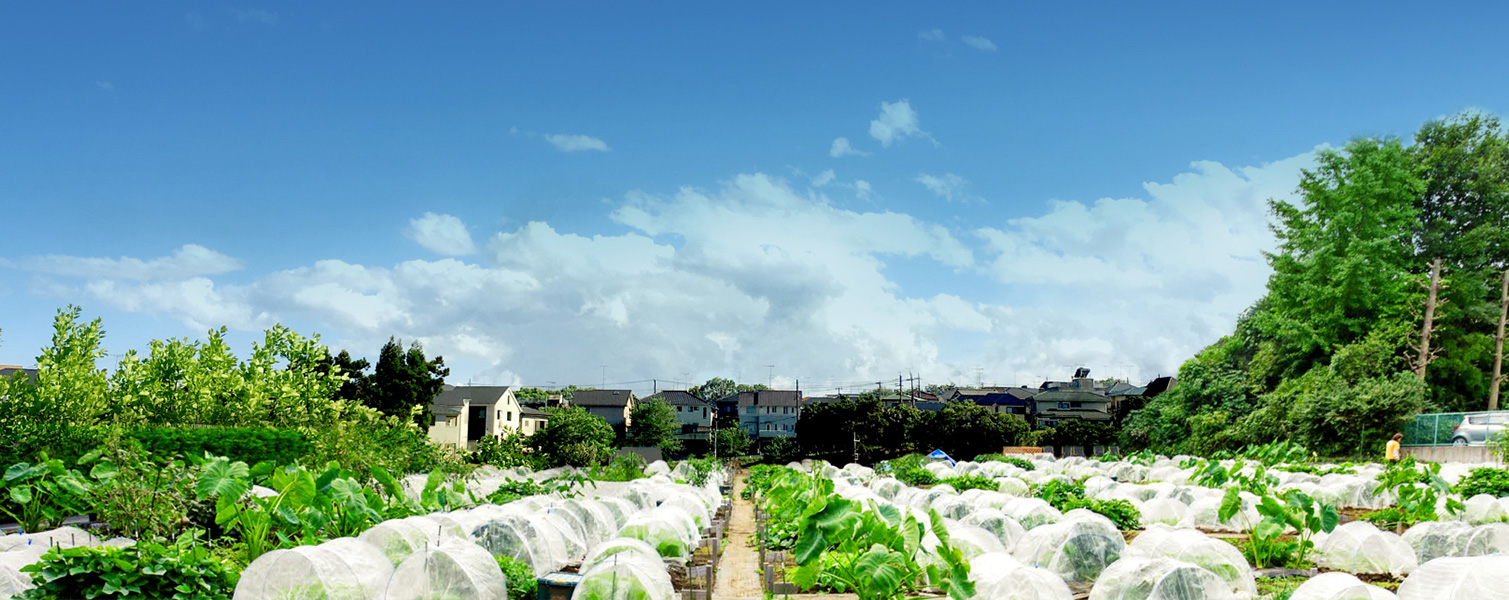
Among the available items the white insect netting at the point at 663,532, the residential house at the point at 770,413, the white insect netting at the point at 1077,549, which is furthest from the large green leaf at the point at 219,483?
the residential house at the point at 770,413

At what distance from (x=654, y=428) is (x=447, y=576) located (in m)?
64.5

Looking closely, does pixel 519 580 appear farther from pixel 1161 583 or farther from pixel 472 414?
pixel 472 414

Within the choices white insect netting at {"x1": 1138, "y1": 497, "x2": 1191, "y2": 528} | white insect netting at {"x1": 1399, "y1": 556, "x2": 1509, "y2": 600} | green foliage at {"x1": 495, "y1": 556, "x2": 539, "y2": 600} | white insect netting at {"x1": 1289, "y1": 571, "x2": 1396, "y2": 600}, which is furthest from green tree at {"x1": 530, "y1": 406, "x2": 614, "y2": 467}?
white insect netting at {"x1": 1399, "y1": 556, "x2": 1509, "y2": 600}

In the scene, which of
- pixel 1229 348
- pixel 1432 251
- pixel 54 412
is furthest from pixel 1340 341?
pixel 54 412

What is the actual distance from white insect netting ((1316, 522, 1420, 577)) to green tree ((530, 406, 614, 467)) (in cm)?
2971

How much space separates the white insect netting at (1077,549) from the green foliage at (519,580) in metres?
6.85

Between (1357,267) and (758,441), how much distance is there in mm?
58202

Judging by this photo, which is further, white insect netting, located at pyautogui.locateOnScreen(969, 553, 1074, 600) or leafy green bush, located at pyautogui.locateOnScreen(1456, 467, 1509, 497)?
leafy green bush, located at pyautogui.locateOnScreen(1456, 467, 1509, 497)

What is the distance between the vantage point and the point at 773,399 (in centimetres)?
10044

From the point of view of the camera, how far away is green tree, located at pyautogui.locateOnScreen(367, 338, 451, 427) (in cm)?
5053

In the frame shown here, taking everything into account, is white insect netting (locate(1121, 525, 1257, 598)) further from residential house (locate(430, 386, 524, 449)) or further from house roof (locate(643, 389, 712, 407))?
house roof (locate(643, 389, 712, 407))

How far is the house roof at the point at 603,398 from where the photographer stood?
296 ft

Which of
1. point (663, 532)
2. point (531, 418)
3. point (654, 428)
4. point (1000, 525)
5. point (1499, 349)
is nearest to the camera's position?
point (663, 532)

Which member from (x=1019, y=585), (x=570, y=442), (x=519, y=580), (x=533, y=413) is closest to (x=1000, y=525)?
(x=1019, y=585)
